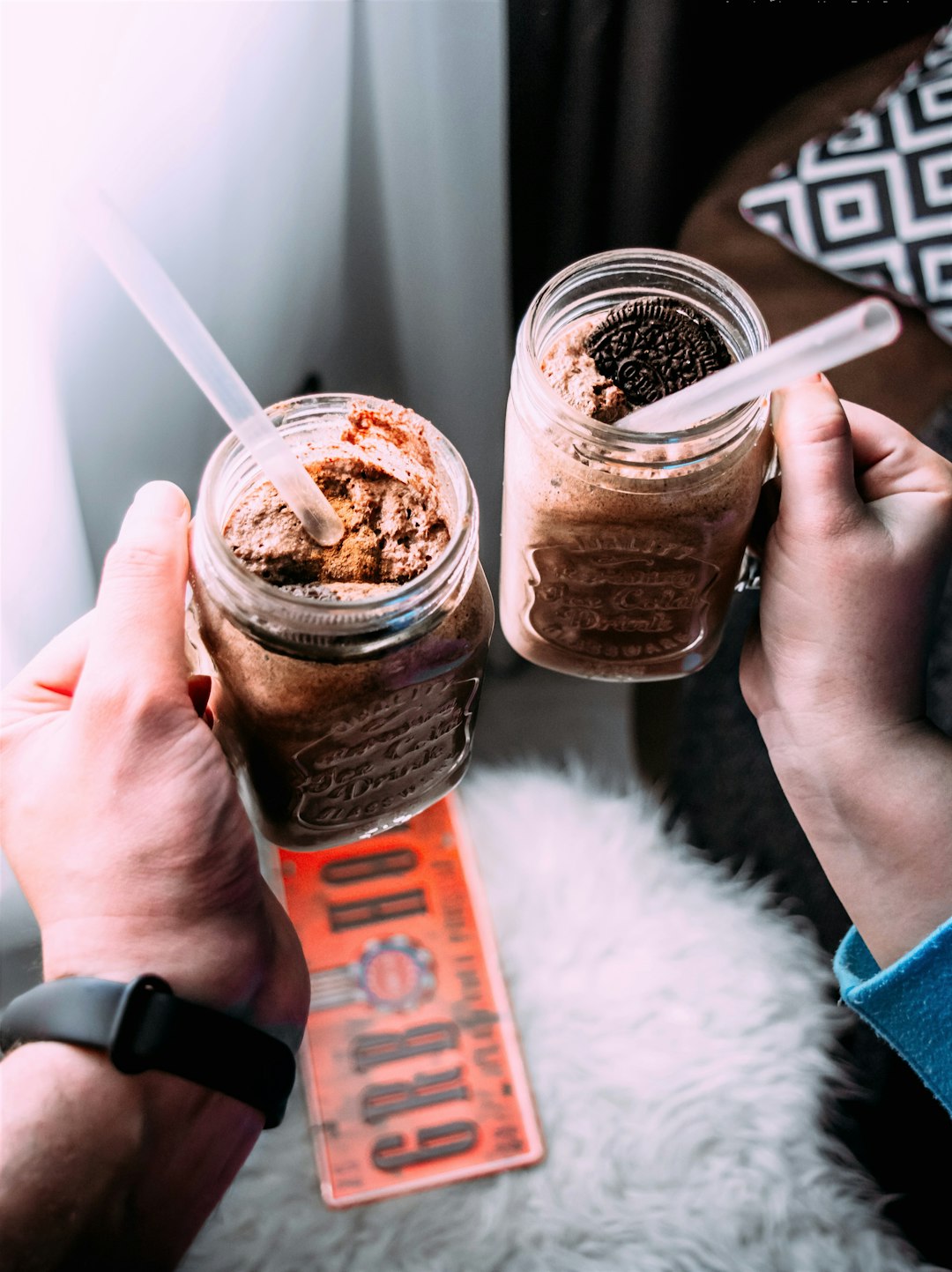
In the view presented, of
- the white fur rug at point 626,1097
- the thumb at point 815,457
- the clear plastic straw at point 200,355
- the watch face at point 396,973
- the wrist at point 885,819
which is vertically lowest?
the white fur rug at point 626,1097

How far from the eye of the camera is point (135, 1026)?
50 centimetres

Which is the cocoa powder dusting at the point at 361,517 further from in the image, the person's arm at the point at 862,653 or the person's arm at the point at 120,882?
the person's arm at the point at 862,653

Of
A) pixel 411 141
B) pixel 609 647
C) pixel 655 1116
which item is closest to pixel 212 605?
pixel 609 647

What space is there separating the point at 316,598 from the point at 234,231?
1.44 feet

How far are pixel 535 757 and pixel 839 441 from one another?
51cm

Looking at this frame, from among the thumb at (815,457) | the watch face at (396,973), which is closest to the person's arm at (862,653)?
the thumb at (815,457)

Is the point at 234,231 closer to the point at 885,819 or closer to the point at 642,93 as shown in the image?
the point at 642,93

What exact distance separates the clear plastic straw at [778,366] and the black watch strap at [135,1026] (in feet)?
1.15

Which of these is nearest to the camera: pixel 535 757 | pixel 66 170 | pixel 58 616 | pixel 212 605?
pixel 212 605

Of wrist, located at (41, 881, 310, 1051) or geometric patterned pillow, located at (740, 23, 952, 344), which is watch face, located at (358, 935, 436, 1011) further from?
geometric patterned pillow, located at (740, 23, 952, 344)

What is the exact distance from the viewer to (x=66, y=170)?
2.05 feet

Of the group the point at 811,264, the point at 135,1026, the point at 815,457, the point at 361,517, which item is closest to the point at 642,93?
the point at 811,264

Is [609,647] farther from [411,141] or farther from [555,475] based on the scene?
[411,141]

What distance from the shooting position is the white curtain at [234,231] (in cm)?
66
